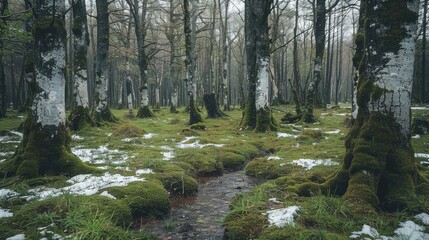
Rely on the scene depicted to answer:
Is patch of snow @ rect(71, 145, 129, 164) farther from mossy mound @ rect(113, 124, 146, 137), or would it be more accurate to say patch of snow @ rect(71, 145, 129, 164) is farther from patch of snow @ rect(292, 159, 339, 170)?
patch of snow @ rect(292, 159, 339, 170)

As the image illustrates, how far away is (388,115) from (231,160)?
169 inches

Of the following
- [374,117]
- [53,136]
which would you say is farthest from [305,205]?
[53,136]

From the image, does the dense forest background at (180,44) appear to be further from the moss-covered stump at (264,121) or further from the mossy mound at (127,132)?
the mossy mound at (127,132)

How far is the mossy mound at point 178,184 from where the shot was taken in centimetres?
544

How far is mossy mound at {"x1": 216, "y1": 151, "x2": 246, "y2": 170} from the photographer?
7.46 metres

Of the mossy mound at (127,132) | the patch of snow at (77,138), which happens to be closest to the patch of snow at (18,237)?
the patch of snow at (77,138)

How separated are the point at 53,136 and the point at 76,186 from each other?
4.48ft

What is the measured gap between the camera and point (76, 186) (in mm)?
4828

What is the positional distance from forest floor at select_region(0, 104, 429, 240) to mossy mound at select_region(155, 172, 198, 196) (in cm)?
2

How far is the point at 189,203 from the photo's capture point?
5082mm

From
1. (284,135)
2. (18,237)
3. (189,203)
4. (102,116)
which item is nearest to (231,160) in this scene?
(189,203)

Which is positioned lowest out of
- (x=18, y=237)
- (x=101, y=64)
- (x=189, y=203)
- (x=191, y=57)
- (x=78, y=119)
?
(x=189, y=203)

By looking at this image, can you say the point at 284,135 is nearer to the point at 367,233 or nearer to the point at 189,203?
the point at 189,203

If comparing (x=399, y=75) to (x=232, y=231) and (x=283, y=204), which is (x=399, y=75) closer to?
(x=283, y=204)
